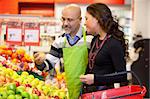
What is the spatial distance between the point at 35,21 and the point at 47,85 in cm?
114

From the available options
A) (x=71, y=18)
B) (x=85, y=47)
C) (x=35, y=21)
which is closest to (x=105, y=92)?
(x=85, y=47)

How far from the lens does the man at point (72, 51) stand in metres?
2.45

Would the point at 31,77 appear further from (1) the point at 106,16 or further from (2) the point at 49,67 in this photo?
(1) the point at 106,16

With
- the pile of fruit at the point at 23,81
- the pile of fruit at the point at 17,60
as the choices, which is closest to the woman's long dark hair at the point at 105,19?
the pile of fruit at the point at 23,81

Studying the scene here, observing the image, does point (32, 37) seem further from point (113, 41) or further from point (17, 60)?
point (113, 41)

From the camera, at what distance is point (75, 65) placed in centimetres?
244

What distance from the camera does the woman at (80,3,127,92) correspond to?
230 cm

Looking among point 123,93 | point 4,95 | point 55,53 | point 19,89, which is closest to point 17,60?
point 55,53

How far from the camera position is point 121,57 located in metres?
2.32

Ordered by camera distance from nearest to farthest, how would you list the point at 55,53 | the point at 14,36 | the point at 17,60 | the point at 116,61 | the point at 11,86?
the point at 11,86
the point at 116,61
the point at 55,53
the point at 17,60
the point at 14,36

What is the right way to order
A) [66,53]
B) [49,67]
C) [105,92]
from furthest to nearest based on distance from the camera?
1. [49,67]
2. [66,53]
3. [105,92]

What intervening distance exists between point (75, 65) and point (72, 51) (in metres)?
0.10

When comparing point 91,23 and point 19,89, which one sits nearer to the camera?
point 19,89

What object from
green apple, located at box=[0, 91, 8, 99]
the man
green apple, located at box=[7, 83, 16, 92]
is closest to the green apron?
the man
